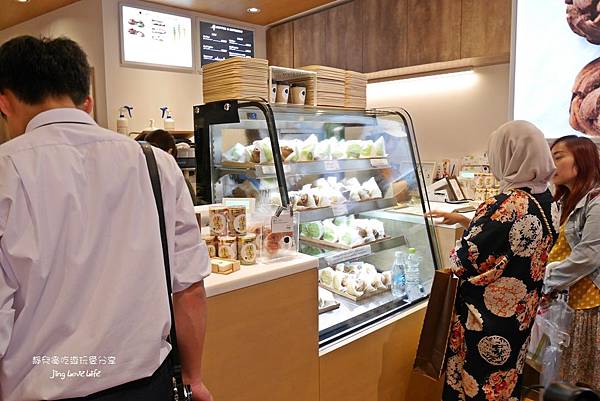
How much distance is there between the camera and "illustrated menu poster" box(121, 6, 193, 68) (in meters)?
4.55

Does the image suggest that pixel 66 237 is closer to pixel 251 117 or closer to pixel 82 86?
pixel 82 86

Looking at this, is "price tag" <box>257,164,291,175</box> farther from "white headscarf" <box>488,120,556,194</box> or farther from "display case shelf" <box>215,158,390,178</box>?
"white headscarf" <box>488,120,556,194</box>

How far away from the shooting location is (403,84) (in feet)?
15.0

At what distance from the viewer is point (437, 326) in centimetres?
199

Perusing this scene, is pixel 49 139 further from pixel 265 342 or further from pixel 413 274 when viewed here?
pixel 413 274

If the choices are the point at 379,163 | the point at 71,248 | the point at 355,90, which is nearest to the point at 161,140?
the point at 355,90

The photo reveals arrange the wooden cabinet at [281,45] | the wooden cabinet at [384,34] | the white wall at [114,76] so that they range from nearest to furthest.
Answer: the wooden cabinet at [384,34] → the white wall at [114,76] → the wooden cabinet at [281,45]

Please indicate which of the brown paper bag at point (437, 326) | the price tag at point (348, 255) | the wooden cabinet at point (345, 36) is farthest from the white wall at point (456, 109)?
the brown paper bag at point (437, 326)

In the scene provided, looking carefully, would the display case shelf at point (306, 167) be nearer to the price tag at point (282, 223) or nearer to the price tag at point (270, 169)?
the price tag at point (270, 169)

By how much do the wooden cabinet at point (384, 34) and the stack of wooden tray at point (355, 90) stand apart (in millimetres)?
1361

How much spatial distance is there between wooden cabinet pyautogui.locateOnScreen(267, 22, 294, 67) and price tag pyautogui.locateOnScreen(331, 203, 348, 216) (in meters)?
3.39

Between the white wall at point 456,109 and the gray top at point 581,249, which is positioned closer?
the gray top at point 581,249

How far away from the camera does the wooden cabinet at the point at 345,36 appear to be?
458 cm

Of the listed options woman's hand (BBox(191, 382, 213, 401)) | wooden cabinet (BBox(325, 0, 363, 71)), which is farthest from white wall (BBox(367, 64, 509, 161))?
woman's hand (BBox(191, 382, 213, 401))
